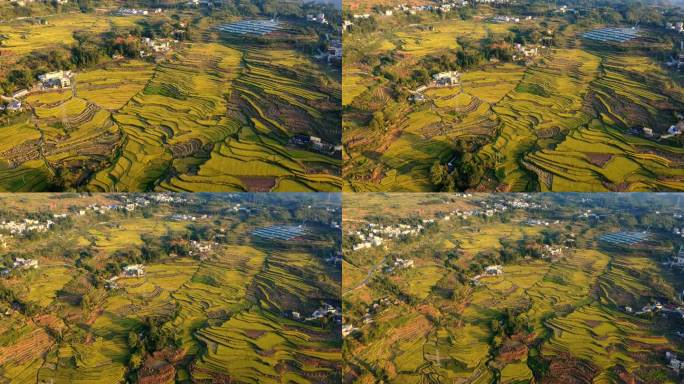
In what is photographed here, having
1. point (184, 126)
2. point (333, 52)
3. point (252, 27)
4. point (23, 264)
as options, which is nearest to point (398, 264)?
point (333, 52)

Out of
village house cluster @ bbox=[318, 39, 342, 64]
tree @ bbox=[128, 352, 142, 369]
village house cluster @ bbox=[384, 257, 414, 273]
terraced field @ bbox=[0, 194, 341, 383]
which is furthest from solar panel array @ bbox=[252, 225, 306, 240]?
village house cluster @ bbox=[318, 39, 342, 64]

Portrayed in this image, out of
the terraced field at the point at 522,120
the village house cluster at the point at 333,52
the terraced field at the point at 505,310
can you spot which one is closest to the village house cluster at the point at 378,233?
the terraced field at the point at 505,310

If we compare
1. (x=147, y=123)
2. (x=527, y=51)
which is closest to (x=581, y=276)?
(x=527, y=51)

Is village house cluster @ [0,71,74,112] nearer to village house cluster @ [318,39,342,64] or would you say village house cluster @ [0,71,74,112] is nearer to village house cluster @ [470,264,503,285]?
village house cluster @ [318,39,342,64]

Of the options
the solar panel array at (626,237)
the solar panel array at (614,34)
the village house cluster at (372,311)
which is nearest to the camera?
the village house cluster at (372,311)

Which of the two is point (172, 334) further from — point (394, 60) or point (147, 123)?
point (394, 60)

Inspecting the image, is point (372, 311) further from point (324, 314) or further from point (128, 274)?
point (128, 274)

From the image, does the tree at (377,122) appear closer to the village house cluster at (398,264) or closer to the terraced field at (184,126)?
the terraced field at (184,126)
